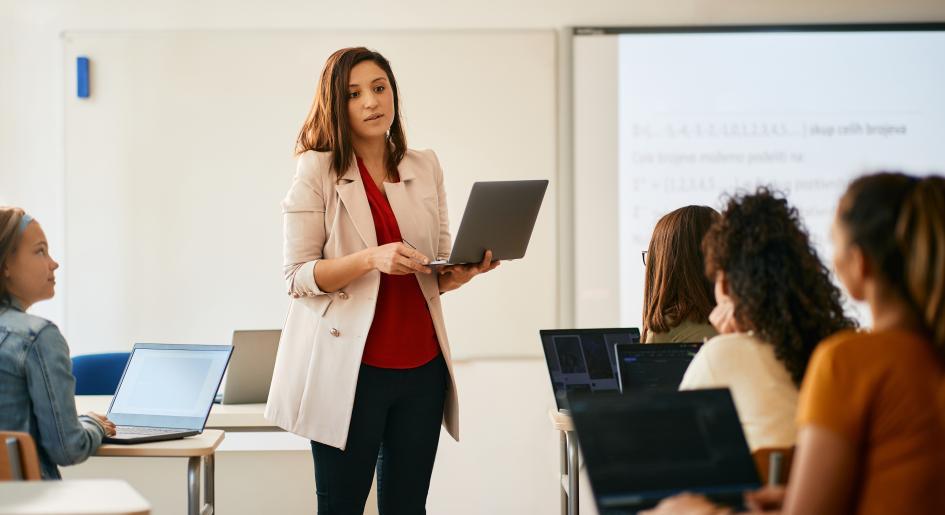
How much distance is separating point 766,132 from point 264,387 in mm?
2586

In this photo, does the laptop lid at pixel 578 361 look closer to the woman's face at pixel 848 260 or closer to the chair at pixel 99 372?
the woman's face at pixel 848 260

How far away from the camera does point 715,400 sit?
4.53ft

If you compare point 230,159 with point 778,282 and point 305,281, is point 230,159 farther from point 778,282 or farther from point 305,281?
point 778,282

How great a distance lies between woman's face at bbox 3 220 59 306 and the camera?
2.06m

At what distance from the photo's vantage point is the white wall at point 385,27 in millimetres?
4121

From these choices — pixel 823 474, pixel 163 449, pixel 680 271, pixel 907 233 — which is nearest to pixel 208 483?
pixel 163 449

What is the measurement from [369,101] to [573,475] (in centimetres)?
123

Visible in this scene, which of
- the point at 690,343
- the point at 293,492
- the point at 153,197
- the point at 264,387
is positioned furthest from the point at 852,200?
the point at 153,197

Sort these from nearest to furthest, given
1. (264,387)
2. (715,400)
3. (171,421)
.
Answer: (715,400) < (171,421) < (264,387)

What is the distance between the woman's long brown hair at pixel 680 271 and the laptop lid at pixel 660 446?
92 cm

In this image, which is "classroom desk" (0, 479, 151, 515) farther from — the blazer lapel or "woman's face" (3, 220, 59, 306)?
the blazer lapel

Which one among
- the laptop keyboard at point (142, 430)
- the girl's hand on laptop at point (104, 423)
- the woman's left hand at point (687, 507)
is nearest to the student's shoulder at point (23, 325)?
the girl's hand on laptop at point (104, 423)

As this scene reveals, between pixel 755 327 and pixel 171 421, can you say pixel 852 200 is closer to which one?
pixel 755 327

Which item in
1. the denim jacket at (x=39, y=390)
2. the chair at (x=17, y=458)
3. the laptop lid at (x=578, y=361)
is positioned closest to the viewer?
the chair at (x=17, y=458)
